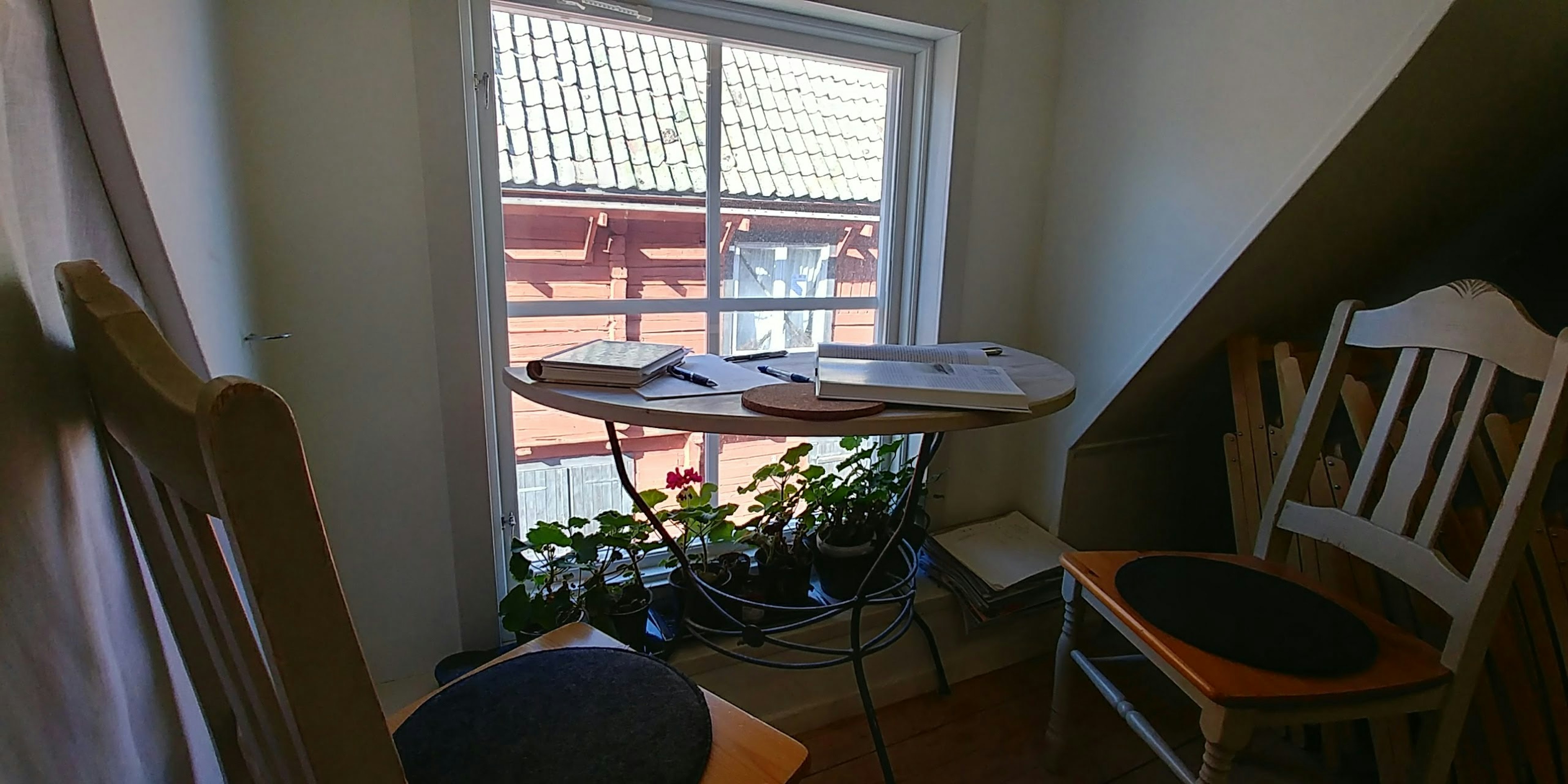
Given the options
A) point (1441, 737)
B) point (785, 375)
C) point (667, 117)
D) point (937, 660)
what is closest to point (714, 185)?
point (667, 117)

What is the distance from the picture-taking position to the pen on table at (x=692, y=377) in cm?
112

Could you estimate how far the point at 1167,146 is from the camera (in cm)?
153

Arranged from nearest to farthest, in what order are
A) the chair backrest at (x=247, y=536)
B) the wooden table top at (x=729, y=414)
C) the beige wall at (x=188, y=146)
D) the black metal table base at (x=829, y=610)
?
1. the chair backrest at (x=247, y=536)
2. the beige wall at (x=188, y=146)
3. the wooden table top at (x=729, y=414)
4. the black metal table base at (x=829, y=610)

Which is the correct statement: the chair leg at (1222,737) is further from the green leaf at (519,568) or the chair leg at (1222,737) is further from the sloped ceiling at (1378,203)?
the green leaf at (519,568)

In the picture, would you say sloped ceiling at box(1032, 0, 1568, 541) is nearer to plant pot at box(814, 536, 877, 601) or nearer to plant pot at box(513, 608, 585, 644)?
A: plant pot at box(814, 536, 877, 601)

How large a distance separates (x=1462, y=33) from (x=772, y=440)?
1.48 m

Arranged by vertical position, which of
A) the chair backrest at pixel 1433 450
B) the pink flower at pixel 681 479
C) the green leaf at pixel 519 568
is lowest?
the green leaf at pixel 519 568

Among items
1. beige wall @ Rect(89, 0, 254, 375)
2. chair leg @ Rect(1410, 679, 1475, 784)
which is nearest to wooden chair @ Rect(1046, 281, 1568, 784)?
chair leg @ Rect(1410, 679, 1475, 784)

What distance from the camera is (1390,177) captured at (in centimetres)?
135

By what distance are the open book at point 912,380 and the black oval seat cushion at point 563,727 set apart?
463 mm

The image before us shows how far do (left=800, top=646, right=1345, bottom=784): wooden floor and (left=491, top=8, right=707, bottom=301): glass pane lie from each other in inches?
46.0

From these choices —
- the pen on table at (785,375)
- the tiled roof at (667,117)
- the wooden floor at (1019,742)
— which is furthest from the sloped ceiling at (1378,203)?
the pen on table at (785,375)

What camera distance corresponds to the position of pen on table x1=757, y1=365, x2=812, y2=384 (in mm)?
1175

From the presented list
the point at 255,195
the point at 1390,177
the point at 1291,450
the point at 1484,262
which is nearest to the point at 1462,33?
the point at 1390,177
